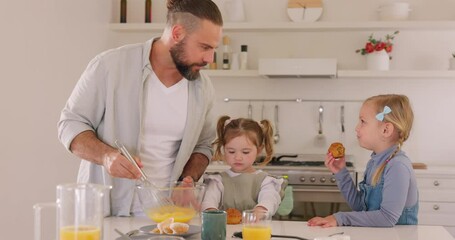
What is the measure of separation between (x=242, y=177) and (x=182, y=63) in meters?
0.59

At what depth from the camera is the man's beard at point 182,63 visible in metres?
2.64

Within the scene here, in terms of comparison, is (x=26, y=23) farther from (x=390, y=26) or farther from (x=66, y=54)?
(x=390, y=26)

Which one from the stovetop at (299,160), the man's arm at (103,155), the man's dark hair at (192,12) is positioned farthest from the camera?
the stovetop at (299,160)

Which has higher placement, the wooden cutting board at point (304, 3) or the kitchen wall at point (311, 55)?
the wooden cutting board at point (304, 3)

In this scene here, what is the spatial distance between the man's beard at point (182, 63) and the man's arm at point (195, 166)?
0.34m

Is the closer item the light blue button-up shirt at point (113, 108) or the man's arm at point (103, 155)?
the man's arm at point (103, 155)

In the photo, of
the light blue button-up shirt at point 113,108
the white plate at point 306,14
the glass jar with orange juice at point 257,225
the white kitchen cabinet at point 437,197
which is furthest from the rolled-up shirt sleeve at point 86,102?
the white plate at point 306,14

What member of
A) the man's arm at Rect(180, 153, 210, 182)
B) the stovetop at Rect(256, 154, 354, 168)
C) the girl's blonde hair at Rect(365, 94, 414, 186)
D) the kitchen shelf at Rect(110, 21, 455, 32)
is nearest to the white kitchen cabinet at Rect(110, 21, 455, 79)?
the kitchen shelf at Rect(110, 21, 455, 32)

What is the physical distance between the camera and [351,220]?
2426mm

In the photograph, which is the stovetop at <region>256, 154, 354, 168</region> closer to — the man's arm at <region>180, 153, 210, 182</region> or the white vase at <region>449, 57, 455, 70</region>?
the white vase at <region>449, 57, 455, 70</region>

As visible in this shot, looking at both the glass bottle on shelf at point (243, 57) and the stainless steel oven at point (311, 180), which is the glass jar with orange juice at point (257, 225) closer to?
the stainless steel oven at point (311, 180)

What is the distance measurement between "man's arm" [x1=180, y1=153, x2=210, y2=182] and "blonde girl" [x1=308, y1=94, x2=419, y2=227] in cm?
54

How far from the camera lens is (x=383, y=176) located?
2594 millimetres

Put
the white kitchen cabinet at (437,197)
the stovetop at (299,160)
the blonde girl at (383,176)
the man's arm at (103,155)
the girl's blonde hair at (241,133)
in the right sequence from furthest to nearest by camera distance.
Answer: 1. the stovetop at (299,160)
2. the white kitchen cabinet at (437,197)
3. the girl's blonde hair at (241,133)
4. the blonde girl at (383,176)
5. the man's arm at (103,155)
